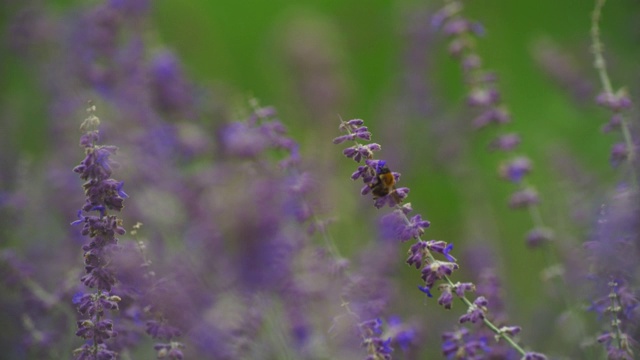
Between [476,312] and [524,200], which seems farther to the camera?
[524,200]

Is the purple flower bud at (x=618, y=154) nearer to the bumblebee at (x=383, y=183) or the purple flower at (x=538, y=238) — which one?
the purple flower at (x=538, y=238)

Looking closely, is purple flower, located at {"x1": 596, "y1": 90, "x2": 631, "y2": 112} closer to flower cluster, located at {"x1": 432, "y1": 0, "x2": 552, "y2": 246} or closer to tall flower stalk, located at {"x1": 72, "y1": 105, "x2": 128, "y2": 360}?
flower cluster, located at {"x1": 432, "y1": 0, "x2": 552, "y2": 246}

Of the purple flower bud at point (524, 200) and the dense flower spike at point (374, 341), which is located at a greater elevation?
the purple flower bud at point (524, 200)

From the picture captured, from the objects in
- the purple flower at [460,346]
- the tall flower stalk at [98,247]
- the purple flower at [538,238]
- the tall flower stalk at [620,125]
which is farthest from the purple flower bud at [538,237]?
the tall flower stalk at [98,247]

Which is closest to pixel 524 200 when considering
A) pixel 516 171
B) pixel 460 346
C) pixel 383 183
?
pixel 516 171

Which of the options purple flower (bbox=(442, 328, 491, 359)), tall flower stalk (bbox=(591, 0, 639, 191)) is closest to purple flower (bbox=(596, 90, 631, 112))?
tall flower stalk (bbox=(591, 0, 639, 191))

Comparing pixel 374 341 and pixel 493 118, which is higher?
pixel 493 118

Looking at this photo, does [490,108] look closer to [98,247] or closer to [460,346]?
[460,346]

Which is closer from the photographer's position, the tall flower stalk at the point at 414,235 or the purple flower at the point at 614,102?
the tall flower stalk at the point at 414,235

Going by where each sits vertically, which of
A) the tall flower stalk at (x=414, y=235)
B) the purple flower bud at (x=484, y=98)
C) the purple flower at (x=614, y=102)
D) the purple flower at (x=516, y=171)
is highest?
the purple flower bud at (x=484, y=98)
